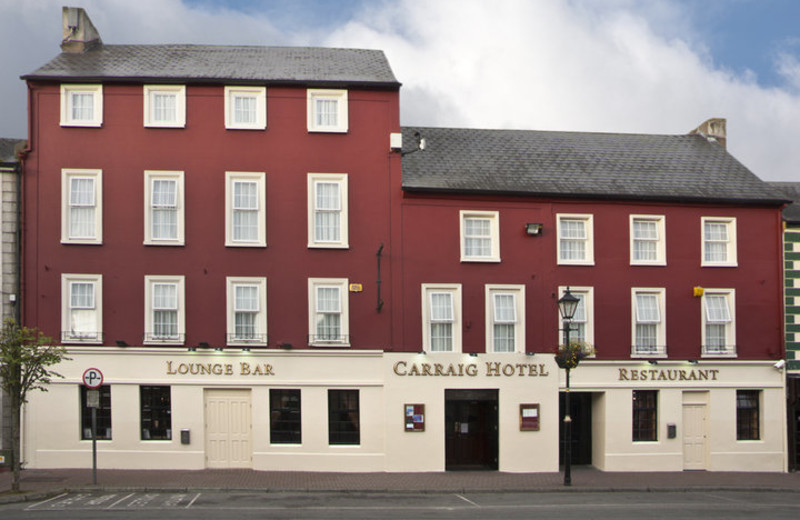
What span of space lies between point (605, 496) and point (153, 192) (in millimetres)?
15660

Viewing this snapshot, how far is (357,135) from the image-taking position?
26.9 meters

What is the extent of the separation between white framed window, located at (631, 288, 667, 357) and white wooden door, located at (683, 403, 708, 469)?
211 cm

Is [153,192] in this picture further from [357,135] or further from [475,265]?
[475,265]

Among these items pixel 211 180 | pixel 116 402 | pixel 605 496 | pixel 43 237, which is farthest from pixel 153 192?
pixel 605 496

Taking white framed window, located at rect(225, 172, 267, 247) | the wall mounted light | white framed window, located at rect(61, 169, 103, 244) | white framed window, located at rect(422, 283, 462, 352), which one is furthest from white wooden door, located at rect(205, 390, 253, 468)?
the wall mounted light

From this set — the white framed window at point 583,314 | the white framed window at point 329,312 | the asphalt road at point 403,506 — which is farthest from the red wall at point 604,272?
the asphalt road at point 403,506

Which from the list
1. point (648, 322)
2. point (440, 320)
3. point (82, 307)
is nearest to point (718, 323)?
point (648, 322)

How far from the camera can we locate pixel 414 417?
26.1 metres

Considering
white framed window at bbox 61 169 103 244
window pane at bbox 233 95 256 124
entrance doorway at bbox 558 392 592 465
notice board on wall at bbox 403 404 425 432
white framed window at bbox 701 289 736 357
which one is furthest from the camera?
entrance doorway at bbox 558 392 592 465

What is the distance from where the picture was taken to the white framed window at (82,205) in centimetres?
2595

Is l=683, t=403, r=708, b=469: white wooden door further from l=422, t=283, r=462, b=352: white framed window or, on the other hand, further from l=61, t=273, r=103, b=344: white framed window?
l=61, t=273, r=103, b=344: white framed window

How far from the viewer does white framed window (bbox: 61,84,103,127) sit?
26141 mm

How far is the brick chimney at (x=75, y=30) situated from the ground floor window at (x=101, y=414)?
36.0 ft

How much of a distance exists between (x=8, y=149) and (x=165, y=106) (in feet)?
18.2
